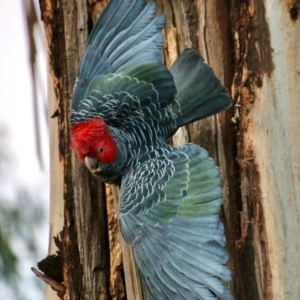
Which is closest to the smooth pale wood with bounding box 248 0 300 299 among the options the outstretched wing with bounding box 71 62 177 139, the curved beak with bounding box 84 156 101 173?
the outstretched wing with bounding box 71 62 177 139

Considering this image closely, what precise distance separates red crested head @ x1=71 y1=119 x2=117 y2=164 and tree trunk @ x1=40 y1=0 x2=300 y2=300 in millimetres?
372

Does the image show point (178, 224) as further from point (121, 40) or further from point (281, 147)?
point (121, 40)

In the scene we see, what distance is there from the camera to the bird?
2.28 meters

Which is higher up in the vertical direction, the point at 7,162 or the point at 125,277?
the point at 7,162

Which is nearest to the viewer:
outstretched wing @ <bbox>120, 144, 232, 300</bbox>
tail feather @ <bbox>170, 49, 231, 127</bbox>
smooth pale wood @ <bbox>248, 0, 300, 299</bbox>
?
outstretched wing @ <bbox>120, 144, 232, 300</bbox>

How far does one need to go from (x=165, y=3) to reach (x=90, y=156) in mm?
812

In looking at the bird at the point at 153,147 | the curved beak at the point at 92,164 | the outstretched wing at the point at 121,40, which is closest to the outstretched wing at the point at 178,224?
the bird at the point at 153,147

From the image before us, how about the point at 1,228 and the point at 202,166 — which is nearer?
the point at 202,166

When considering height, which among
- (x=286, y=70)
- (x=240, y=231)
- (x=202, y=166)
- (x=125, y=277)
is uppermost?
(x=286, y=70)

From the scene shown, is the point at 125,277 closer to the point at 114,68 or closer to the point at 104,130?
the point at 104,130

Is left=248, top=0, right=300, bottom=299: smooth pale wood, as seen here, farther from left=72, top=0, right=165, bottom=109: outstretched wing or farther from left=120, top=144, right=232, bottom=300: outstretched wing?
left=72, top=0, right=165, bottom=109: outstretched wing

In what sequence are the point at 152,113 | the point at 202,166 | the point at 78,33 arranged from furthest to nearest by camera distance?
1. the point at 78,33
2. the point at 152,113
3. the point at 202,166

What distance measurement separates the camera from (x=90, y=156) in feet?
8.00

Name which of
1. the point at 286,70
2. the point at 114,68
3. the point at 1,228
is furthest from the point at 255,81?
the point at 1,228
